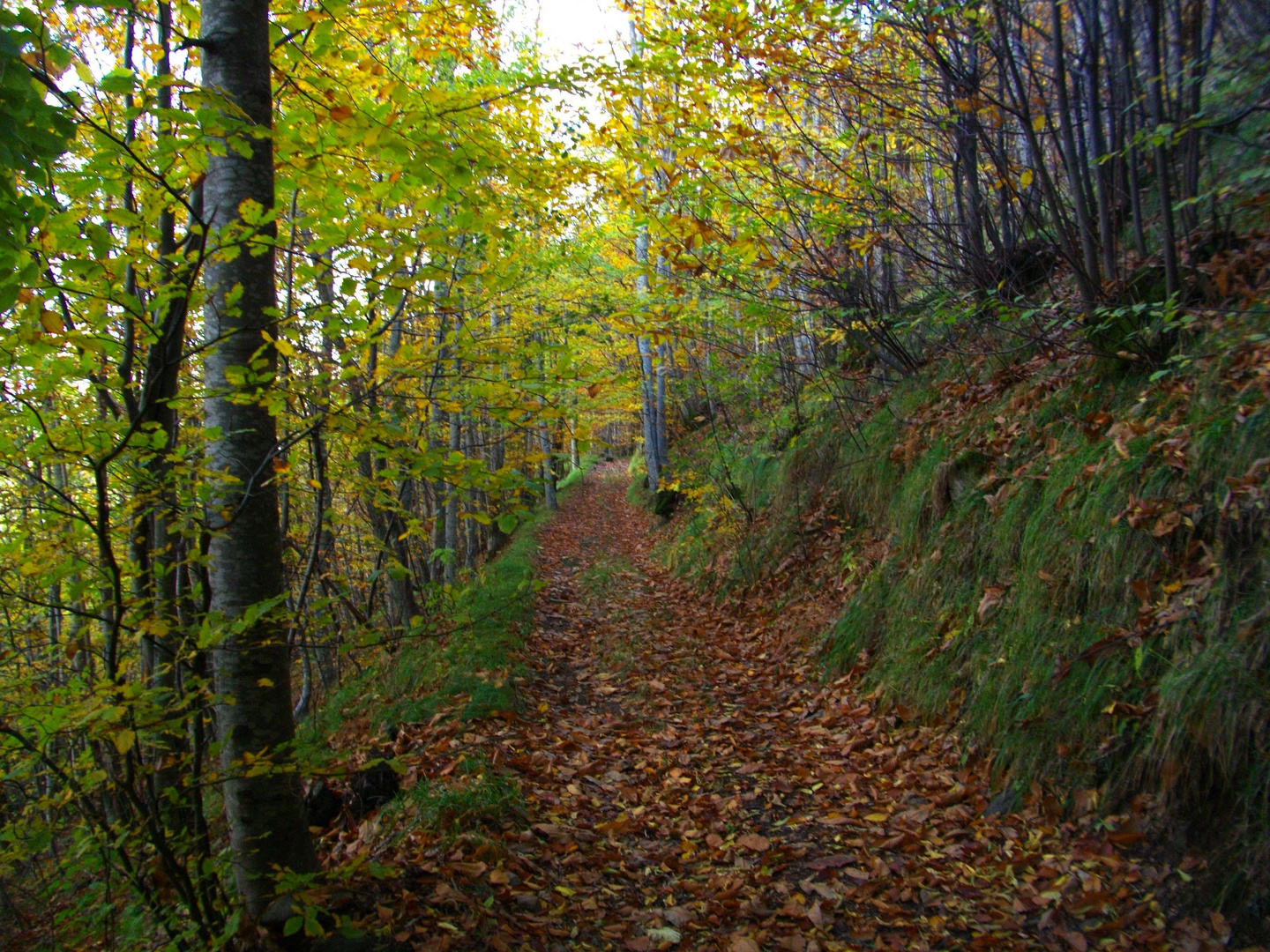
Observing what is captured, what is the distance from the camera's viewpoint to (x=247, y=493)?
2562 millimetres

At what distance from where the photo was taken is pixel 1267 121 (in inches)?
170

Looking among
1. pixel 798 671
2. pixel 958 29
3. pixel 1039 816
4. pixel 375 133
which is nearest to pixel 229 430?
pixel 375 133

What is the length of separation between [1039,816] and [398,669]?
593 centimetres

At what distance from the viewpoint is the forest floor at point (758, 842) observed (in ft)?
9.89

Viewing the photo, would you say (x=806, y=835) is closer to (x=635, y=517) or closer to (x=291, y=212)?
(x=291, y=212)

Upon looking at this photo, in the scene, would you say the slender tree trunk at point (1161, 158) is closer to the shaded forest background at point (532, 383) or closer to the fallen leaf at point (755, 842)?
the shaded forest background at point (532, 383)

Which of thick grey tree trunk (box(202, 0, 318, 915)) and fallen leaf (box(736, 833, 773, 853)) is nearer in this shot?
thick grey tree trunk (box(202, 0, 318, 915))

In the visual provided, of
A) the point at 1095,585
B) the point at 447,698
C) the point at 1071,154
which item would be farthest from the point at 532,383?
the point at 1071,154

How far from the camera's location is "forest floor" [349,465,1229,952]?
3016 millimetres

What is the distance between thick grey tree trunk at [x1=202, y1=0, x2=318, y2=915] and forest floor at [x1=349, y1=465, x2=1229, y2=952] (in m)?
0.67

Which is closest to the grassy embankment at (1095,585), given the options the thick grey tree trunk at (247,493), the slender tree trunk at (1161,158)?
the slender tree trunk at (1161,158)

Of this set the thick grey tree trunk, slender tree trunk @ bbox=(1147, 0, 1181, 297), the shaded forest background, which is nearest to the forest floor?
the shaded forest background

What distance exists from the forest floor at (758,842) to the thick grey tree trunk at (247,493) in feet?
2.20

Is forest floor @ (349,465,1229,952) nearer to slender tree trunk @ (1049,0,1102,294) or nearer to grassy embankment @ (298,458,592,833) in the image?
grassy embankment @ (298,458,592,833)
